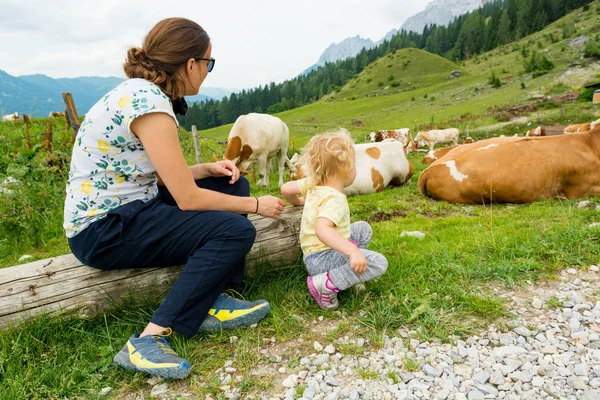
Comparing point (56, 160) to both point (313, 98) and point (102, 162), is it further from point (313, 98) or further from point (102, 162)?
point (313, 98)

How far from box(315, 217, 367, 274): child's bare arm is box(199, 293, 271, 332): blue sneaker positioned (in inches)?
30.5

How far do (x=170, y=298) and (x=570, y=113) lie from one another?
98.6 ft

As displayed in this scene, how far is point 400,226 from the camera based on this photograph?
6.23 meters

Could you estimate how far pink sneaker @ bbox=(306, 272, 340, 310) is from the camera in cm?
315

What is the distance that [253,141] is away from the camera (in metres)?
11.2

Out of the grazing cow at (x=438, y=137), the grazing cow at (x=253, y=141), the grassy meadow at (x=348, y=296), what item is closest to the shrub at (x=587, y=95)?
the grazing cow at (x=438, y=137)

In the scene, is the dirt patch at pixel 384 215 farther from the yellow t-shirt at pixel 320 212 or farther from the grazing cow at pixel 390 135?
the grazing cow at pixel 390 135

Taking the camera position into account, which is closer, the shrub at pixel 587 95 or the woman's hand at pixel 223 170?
the woman's hand at pixel 223 170

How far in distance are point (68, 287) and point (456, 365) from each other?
2.96 metres

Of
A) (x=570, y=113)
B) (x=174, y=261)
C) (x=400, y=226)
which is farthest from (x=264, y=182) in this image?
(x=570, y=113)

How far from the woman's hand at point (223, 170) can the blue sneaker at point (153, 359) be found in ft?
4.94

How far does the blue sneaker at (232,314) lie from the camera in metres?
3.03

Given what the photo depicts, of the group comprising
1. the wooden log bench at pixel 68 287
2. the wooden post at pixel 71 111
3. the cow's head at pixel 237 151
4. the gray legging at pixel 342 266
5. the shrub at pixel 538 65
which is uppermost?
the shrub at pixel 538 65

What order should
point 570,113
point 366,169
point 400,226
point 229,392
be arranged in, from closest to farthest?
point 229,392, point 400,226, point 366,169, point 570,113
